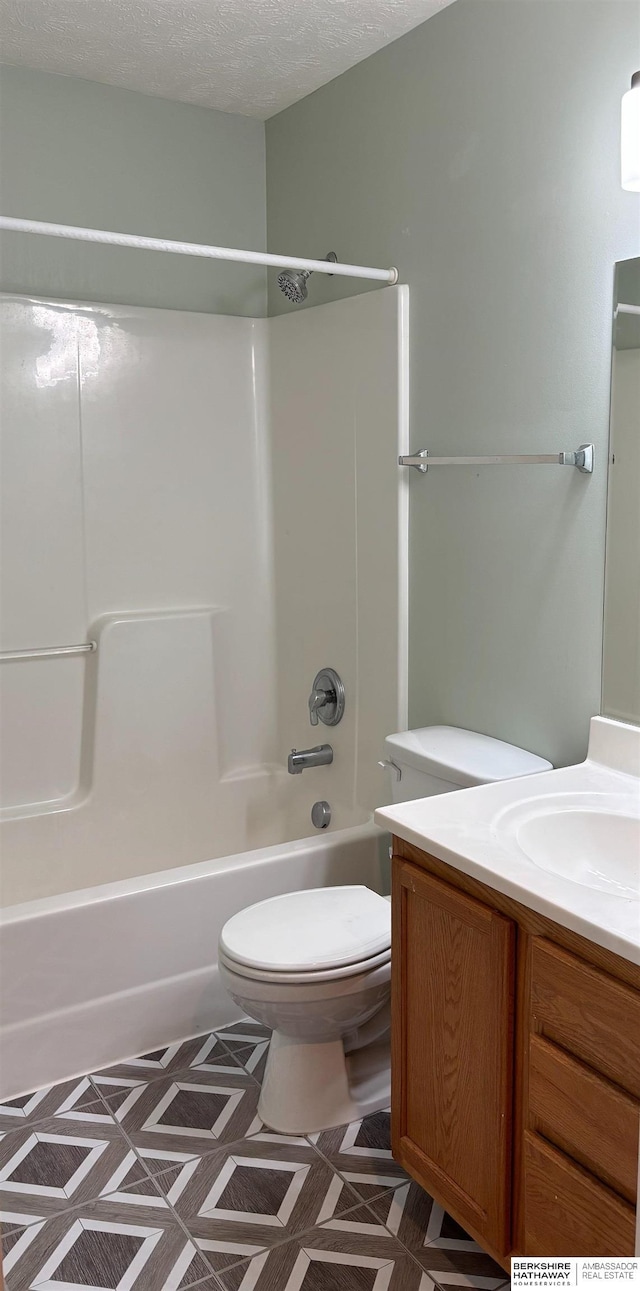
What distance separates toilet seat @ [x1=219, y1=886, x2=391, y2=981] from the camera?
1.91m

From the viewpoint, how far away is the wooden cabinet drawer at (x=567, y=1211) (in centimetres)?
128

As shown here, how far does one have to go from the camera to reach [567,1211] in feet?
4.49

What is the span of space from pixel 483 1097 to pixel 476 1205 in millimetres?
196

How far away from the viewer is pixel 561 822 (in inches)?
65.6

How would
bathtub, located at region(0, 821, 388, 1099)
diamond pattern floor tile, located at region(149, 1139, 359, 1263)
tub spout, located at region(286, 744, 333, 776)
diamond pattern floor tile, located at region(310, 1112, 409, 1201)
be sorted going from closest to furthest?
diamond pattern floor tile, located at region(149, 1139, 359, 1263), diamond pattern floor tile, located at region(310, 1112, 409, 1201), bathtub, located at region(0, 821, 388, 1099), tub spout, located at region(286, 744, 333, 776)

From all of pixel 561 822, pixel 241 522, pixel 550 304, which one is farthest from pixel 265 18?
pixel 561 822

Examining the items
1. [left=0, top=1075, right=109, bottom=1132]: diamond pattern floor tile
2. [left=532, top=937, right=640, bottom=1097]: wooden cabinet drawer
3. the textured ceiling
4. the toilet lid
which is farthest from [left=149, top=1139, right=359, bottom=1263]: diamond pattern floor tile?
the textured ceiling

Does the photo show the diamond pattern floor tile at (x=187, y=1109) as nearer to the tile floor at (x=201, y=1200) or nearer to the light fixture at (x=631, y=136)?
the tile floor at (x=201, y=1200)

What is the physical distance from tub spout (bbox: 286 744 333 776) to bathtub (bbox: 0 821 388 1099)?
0.32 metres

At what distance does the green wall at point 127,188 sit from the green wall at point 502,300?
44 centimetres

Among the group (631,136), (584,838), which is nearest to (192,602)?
(584,838)

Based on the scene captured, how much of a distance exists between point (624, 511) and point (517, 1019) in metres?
0.92

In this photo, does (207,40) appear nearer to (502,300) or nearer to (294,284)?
(294,284)

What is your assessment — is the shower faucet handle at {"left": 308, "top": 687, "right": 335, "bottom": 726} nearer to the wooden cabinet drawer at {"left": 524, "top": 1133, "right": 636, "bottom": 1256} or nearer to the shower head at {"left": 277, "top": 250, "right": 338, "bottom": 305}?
the shower head at {"left": 277, "top": 250, "right": 338, "bottom": 305}
